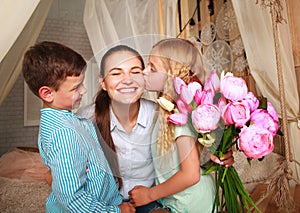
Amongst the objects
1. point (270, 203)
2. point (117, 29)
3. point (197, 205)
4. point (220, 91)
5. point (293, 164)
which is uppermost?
point (117, 29)

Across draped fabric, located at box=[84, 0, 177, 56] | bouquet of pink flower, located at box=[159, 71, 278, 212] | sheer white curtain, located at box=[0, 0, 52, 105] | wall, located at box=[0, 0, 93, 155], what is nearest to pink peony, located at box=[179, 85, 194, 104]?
bouquet of pink flower, located at box=[159, 71, 278, 212]

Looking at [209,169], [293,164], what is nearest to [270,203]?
[293,164]

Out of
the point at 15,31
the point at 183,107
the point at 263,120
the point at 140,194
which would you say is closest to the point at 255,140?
the point at 263,120

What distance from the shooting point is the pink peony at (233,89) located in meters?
0.59

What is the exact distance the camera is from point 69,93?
1.94ft

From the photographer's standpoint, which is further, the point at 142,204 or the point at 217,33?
the point at 217,33

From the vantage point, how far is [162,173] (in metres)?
0.60

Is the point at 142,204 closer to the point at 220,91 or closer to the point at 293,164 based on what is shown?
the point at 220,91

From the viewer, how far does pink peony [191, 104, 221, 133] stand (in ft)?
1.85

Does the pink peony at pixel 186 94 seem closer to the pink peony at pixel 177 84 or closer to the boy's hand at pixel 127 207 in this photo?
the pink peony at pixel 177 84

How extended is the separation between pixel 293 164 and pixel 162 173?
1352 millimetres

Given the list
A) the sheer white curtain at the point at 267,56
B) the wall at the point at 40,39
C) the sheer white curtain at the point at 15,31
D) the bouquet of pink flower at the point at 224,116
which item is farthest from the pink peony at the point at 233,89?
the sheer white curtain at the point at 267,56

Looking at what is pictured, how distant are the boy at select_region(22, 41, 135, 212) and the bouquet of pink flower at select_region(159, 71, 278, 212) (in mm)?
177

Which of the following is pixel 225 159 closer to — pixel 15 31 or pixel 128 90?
pixel 128 90
